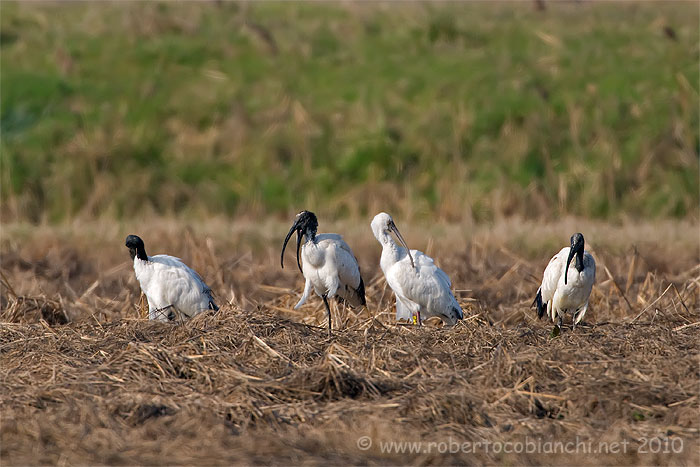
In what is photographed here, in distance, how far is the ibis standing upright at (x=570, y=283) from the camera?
323 inches

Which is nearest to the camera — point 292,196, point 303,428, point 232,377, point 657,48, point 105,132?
point 303,428

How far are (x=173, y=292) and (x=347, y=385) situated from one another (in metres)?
2.60

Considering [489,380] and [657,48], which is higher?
[657,48]

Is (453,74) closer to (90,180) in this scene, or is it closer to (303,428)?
(90,180)

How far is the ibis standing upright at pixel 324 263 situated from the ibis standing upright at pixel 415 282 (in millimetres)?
341

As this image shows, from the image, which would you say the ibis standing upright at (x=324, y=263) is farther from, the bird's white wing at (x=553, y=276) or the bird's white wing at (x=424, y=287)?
the bird's white wing at (x=553, y=276)

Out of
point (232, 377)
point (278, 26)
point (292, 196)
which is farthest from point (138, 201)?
point (232, 377)

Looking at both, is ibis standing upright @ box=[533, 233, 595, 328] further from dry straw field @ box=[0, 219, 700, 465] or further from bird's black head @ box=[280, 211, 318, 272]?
bird's black head @ box=[280, 211, 318, 272]

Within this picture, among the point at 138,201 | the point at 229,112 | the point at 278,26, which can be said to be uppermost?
the point at 278,26

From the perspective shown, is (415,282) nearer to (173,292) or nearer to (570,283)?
(570,283)

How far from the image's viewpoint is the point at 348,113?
18453mm

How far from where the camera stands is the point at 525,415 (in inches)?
242

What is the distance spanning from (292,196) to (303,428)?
1135 cm

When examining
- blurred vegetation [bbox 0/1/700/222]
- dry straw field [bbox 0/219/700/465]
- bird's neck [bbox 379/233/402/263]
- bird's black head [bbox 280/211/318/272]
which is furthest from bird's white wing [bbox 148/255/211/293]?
blurred vegetation [bbox 0/1/700/222]
